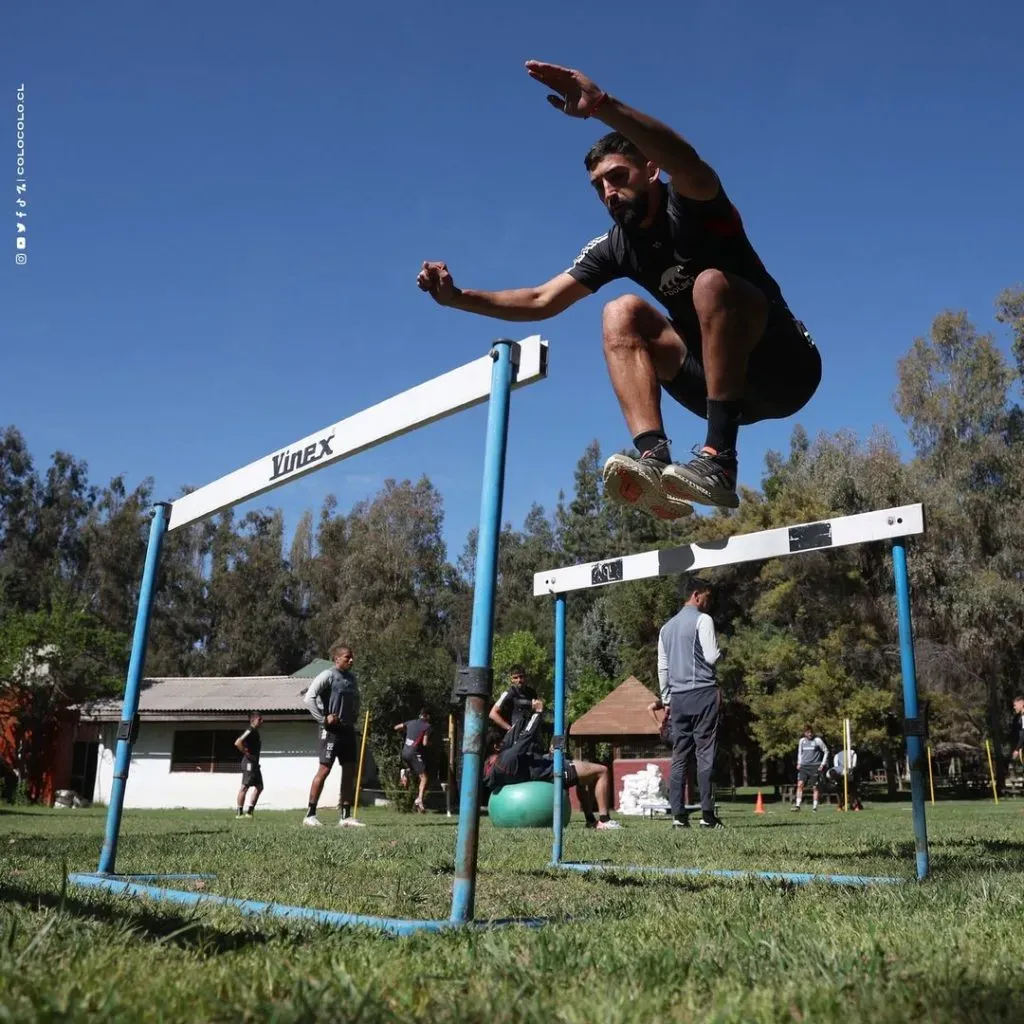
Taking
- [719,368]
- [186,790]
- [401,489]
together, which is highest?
[401,489]

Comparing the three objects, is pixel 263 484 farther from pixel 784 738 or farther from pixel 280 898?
pixel 784 738

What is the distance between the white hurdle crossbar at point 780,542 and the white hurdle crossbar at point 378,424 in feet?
5.14

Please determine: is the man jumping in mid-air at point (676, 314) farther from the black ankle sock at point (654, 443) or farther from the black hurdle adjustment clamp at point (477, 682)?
the black hurdle adjustment clamp at point (477, 682)

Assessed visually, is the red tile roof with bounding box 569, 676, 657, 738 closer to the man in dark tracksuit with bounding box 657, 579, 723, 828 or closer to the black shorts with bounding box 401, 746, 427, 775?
the black shorts with bounding box 401, 746, 427, 775

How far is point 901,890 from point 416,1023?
2.45 meters

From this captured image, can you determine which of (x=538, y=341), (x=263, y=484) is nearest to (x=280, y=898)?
(x=263, y=484)

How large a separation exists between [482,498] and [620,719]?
22.1 meters

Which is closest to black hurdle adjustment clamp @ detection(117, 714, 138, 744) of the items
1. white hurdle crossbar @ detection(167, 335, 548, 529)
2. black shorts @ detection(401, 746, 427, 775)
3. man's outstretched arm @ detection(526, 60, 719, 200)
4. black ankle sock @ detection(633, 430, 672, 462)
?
white hurdle crossbar @ detection(167, 335, 548, 529)

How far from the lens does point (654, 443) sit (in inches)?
161

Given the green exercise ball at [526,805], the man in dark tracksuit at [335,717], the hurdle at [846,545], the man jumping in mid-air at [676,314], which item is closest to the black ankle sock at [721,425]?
the man jumping in mid-air at [676,314]

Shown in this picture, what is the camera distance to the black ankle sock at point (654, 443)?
13.2 ft

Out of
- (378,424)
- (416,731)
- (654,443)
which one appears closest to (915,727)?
(654,443)

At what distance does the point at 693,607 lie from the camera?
26.2ft

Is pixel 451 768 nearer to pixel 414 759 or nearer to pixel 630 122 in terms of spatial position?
pixel 414 759
